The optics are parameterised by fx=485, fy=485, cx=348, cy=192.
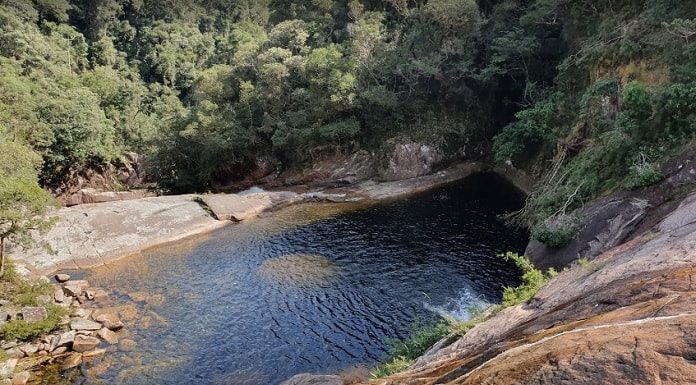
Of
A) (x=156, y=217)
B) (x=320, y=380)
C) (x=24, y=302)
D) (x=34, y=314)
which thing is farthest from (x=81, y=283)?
(x=320, y=380)

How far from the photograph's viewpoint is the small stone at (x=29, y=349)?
773 inches

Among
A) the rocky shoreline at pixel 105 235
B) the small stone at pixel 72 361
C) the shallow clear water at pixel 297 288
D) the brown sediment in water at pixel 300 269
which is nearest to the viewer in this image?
the shallow clear water at pixel 297 288

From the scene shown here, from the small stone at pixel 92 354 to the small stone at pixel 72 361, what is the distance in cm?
18

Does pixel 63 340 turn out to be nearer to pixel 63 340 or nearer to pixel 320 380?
pixel 63 340

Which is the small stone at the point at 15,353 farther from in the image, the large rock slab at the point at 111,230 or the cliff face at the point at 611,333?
the cliff face at the point at 611,333

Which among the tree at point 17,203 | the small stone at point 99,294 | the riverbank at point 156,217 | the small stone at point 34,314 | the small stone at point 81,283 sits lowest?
the small stone at point 99,294

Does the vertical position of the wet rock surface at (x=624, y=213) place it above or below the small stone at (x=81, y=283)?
above

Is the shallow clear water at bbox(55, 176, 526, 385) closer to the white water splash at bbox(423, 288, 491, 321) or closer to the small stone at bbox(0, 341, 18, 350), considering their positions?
the white water splash at bbox(423, 288, 491, 321)

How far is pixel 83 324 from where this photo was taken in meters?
21.4

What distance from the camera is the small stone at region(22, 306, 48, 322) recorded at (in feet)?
68.6

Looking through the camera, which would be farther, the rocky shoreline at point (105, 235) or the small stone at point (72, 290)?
the small stone at point (72, 290)

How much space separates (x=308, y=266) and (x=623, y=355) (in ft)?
73.4

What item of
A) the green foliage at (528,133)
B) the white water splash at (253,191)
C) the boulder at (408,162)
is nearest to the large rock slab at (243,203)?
the white water splash at (253,191)

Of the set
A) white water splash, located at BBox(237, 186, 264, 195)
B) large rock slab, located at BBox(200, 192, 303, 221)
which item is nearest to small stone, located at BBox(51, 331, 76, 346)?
large rock slab, located at BBox(200, 192, 303, 221)
